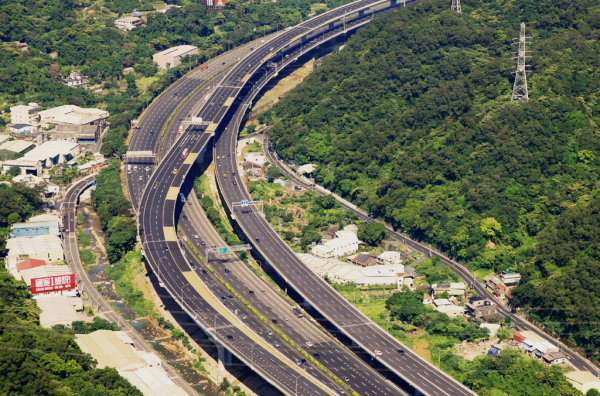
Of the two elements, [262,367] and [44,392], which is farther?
[262,367]

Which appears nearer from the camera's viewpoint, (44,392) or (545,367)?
(44,392)

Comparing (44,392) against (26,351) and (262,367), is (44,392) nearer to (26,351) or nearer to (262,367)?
(26,351)

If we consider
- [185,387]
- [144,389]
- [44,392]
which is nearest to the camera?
[44,392]

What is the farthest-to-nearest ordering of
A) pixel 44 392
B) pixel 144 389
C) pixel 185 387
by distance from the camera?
pixel 185 387
pixel 144 389
pixel 44 392

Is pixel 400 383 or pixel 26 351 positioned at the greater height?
pixel 26 351

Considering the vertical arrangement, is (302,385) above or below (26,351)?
below

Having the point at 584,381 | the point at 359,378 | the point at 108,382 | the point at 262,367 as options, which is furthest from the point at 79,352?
the point at 584,381

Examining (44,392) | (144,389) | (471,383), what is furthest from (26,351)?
(471,383)

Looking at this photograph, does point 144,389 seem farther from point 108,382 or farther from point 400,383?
point 400,383
